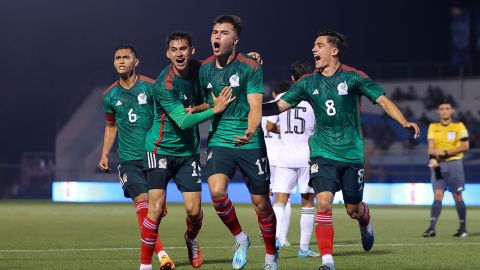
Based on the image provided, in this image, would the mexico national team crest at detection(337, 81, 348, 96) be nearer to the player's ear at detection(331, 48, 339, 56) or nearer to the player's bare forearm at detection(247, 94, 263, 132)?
the player's ear at detection(331, 48, 339, 56)

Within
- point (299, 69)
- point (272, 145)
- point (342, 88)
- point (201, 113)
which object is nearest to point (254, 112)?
point (201, 113)

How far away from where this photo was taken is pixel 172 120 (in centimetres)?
871

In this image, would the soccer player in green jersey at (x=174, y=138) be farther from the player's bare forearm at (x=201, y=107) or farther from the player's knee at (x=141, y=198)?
the player's knee at (x=141, y=198)

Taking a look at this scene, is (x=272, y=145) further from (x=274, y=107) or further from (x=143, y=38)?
(x=143, y=38)

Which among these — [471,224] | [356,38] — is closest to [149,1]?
[356,38]

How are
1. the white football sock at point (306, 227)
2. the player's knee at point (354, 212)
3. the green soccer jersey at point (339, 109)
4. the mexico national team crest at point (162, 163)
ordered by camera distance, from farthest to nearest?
the white football sock at point (306, 227)
the player's knee at point (354, 212)
the green soccer jersey at point (339, 109)
the mexico national team crest at point (162, 163)

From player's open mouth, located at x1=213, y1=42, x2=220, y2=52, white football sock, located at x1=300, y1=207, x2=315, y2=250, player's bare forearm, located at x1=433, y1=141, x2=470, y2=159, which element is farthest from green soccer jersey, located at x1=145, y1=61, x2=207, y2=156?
player's bare forearm, located at x1=433, y1=141, x2=470, y2=159

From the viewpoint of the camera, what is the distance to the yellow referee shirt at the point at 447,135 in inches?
A: 586

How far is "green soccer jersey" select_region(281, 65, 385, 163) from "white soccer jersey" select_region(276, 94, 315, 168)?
10.7ft

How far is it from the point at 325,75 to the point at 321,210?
4.21 feet

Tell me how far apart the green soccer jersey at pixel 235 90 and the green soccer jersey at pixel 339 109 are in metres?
0.62

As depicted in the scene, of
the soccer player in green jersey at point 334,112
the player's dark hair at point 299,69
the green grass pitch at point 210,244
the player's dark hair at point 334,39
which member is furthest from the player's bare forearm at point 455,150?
the player's dark hair at point 334,39

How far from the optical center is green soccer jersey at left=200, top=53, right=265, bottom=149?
8445 millimetres

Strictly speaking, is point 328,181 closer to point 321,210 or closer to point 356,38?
point 321,210
